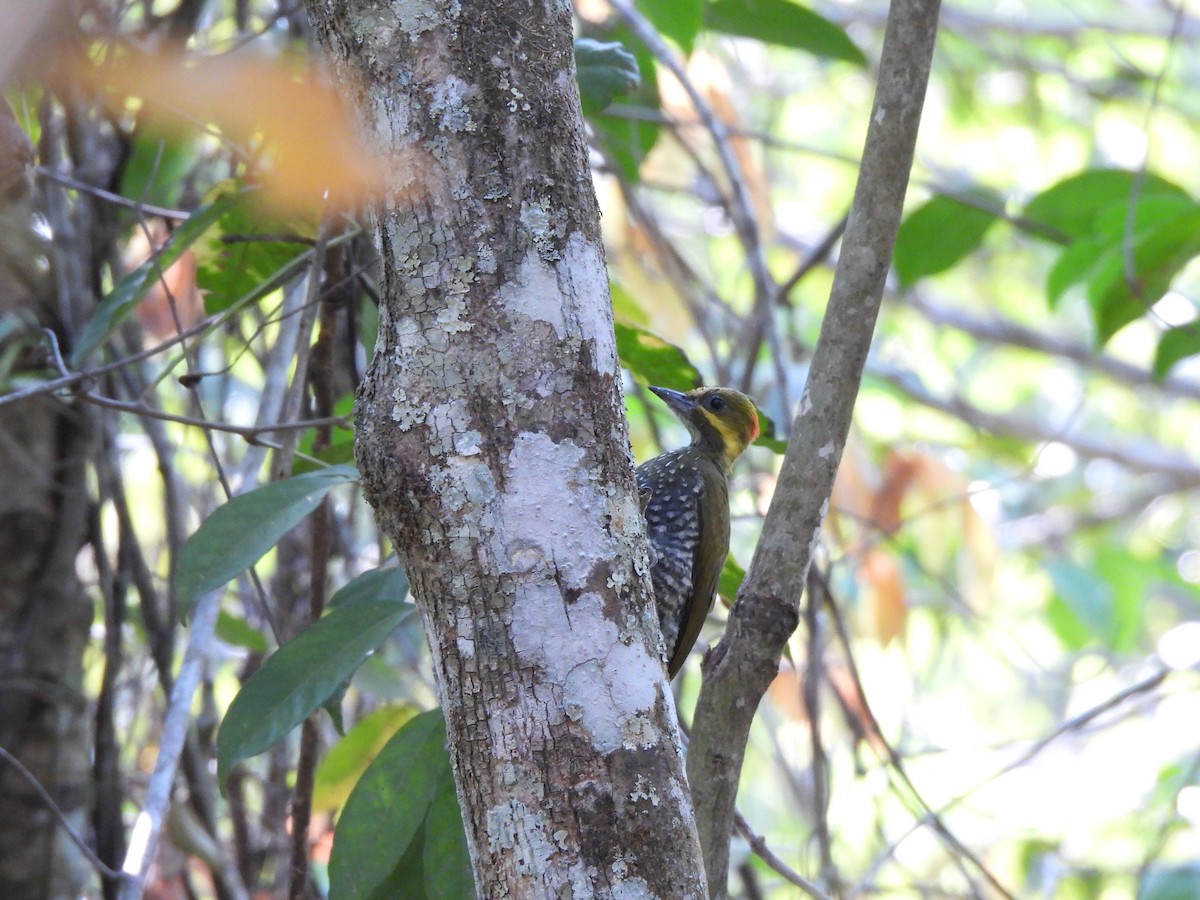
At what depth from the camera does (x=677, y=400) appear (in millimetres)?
2947

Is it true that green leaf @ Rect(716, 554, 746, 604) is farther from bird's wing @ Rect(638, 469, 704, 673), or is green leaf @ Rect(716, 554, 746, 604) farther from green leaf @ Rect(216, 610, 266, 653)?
green leaf @ Rect(216, 610, 266, 653)

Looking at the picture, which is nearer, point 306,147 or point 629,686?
point 629,686

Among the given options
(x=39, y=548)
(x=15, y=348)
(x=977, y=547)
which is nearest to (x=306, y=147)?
(x=15, y=348)

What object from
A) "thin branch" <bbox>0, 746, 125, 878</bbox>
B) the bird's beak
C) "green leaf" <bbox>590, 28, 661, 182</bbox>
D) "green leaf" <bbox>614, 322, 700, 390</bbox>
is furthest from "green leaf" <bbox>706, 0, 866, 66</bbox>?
"thin branch" <bbox>0, 746, 125, 878</bbox>

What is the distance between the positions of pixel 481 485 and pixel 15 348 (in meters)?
1.69

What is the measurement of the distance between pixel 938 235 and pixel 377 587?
175cm

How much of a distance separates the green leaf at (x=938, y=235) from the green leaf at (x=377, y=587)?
5.28 feet

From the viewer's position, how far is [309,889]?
2.44 m

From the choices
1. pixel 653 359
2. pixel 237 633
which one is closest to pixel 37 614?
pixel 237 633

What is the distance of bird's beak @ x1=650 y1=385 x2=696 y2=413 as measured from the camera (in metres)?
2.87

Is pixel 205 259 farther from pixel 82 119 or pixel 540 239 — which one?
pixel 540 239

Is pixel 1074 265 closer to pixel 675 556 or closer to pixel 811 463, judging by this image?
pixel 675 556

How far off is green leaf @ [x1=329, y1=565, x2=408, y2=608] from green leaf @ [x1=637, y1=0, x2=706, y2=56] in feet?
4.61

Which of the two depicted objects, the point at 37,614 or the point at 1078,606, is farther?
the point at 1078,606
